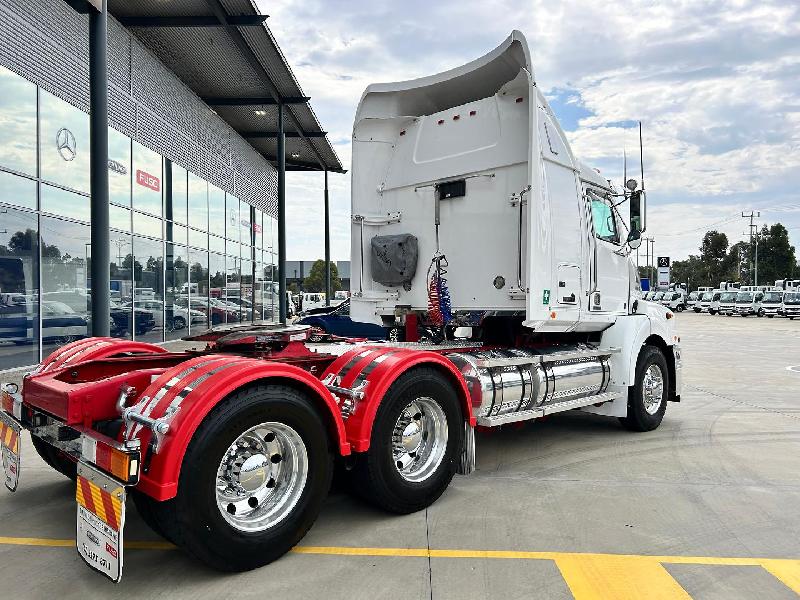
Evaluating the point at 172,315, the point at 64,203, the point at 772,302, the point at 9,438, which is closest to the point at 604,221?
the point at 9,438

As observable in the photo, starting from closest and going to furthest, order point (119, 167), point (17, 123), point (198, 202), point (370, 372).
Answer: point (370, 372)
point (17, 123)
point (119, 167)
point (198, 202)

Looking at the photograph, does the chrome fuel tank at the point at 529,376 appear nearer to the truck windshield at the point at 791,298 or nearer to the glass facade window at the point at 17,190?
the glass facade window at the point at 17,190

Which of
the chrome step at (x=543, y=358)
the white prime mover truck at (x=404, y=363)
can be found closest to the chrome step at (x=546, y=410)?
the white prime mover truck at (x=404, y=363)

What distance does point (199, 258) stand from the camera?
66.3ft

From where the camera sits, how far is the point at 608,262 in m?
6.73

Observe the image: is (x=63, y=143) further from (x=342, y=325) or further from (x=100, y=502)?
(x=100, y=502)

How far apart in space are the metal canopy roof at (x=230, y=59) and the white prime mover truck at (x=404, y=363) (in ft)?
29.3

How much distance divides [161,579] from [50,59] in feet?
40.1

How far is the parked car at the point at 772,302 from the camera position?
39125mm

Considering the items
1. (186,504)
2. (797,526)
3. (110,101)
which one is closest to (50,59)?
(110,101)

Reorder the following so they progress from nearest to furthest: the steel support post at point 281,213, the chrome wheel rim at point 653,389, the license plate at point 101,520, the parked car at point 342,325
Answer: the license plate at point 101,520
the chrome wheel rim at point 653,389
the parked car at point 342,325
the steel support post at point 281,213

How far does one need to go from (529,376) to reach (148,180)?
1437 cm

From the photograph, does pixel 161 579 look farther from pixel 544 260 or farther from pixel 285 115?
pixel 285 115

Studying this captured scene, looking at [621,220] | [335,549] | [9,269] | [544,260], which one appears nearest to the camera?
[335,549]
